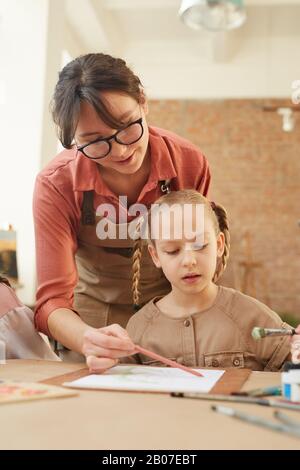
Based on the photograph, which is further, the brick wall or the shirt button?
the brick wall

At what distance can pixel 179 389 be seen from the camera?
0.84 metres

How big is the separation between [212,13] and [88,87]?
2.47 meters

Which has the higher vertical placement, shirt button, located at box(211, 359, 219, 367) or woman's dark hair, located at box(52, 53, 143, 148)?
woman's dark hair, located at box(52, 53, 143, 148)

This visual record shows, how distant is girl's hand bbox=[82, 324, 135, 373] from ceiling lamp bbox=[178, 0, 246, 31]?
279cm

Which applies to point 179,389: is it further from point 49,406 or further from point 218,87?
point 218,87

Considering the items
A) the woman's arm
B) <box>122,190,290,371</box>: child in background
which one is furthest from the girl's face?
the woman's arm

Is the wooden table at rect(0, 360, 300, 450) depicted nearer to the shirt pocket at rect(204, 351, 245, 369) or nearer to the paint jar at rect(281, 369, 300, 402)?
the paint jar at rect(281, 369, 300, 402)

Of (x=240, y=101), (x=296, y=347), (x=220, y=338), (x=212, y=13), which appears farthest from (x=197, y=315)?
(x=240, y=101)

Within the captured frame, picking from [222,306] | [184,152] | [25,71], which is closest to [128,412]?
[222,306]

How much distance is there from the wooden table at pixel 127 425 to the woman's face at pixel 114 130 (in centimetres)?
63

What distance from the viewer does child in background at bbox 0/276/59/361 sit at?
126 centimetres

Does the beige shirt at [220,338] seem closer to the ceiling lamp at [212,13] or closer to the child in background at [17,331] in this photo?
the child in background at [17,331]

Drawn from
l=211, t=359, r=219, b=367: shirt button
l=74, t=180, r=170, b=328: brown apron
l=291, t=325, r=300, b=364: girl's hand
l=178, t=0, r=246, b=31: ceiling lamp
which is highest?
l=178, t=0, r=246, b=31: ceiling lamp
